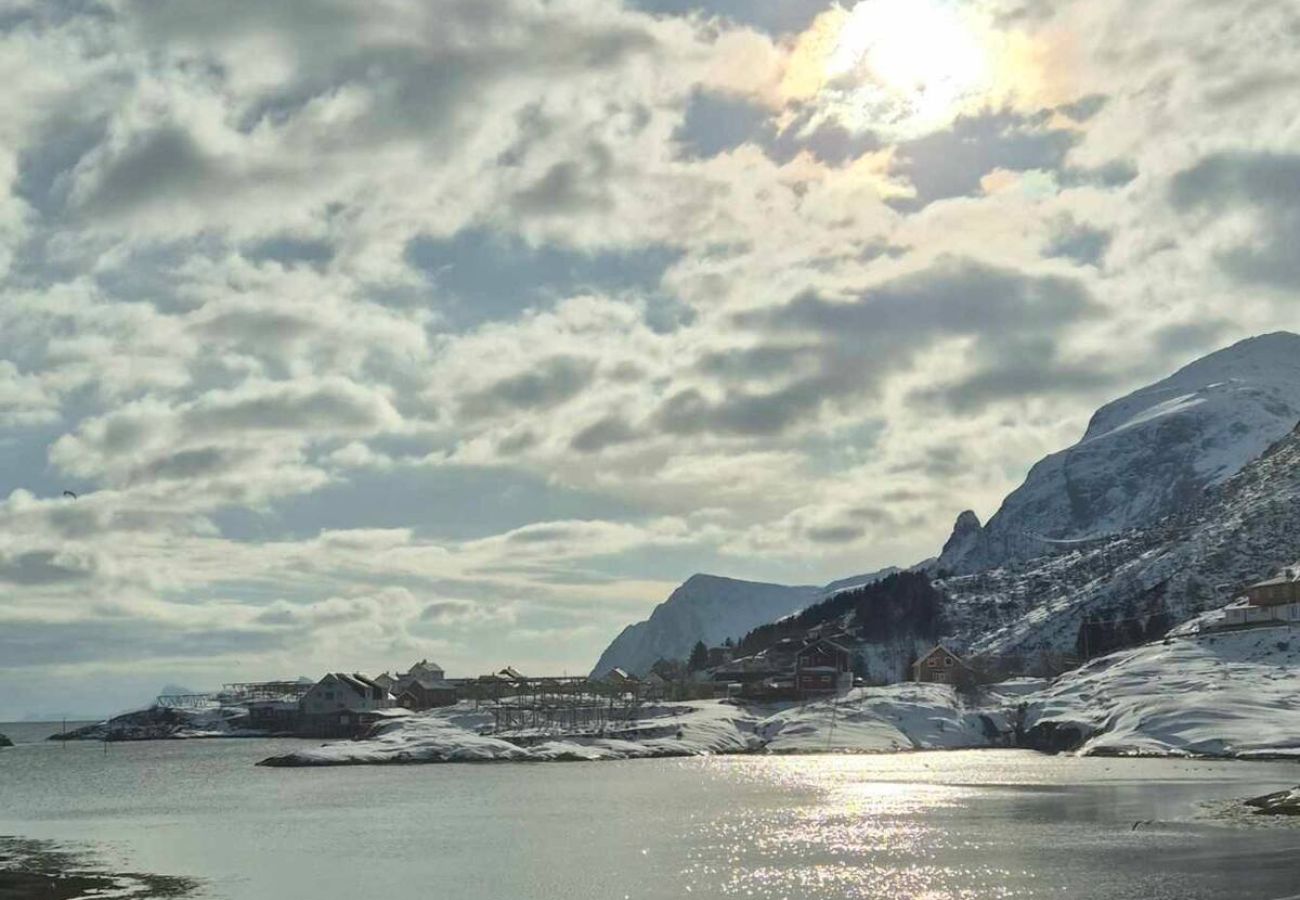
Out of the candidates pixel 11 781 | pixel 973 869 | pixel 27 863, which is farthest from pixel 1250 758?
pixel 11 781

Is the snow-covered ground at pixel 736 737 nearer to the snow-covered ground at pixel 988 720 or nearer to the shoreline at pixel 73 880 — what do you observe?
the snow-covered ground at pixel 988 720

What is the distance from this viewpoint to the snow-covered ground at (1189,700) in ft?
464

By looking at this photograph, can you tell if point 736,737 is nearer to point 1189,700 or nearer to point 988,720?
point 988,720

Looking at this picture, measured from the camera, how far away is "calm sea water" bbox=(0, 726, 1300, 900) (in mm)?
61594

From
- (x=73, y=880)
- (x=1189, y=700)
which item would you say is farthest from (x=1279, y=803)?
(x=1189, y=700)

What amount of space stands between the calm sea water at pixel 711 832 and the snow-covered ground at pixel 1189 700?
905cm

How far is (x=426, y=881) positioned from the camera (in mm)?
65562

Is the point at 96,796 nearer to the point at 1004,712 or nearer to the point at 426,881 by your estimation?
the point at 426,881

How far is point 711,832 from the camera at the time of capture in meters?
82.4

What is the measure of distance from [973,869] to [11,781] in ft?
475

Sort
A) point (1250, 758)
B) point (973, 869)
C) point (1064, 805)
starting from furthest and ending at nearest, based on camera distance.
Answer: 1. point (1250, 758)
2. point (1064, 805)
3. point (973, 869)

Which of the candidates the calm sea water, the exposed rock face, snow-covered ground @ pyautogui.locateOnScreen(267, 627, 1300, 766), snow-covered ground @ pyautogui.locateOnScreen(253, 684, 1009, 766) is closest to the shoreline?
the calm sea water

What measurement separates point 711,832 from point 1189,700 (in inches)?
3727

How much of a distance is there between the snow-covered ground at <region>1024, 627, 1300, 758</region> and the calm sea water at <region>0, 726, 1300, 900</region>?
905cm
